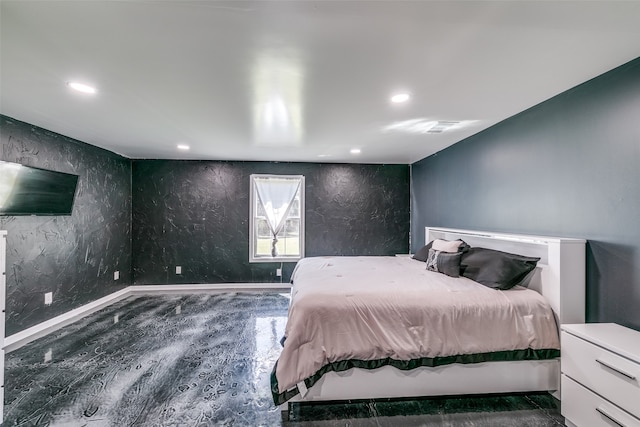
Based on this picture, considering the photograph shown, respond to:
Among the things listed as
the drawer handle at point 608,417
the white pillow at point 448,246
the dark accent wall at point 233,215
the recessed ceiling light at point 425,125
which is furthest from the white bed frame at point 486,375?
the dark accent wall at point 233,215

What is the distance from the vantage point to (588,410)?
1642 mm

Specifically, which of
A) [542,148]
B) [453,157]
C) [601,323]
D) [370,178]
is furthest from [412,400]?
[370,178]

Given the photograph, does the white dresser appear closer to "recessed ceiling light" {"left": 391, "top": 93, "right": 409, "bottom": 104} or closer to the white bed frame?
the white bed frame

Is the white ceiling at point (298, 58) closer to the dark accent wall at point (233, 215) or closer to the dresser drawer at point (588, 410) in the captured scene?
the dark accent wall at point (233, 215)

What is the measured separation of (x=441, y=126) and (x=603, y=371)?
243cm

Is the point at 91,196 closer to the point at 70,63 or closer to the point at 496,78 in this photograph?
the point at 70,63

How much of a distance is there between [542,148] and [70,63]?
3770 mm

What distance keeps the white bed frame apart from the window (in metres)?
3.25

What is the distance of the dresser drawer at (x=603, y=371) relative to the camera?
143 cm

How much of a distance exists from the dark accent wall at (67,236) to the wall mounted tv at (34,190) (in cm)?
14

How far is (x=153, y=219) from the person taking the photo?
4898 mm

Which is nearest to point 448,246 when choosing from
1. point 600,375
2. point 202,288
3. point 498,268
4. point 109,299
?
point 498,268

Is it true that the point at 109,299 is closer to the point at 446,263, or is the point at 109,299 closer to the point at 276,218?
the point at 276,218

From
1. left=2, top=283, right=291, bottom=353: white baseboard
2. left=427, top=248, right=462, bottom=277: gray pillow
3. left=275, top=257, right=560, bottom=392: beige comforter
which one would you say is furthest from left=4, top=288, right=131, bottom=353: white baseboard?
left=427, top=248, right=462, bottom=277: gray pillow
